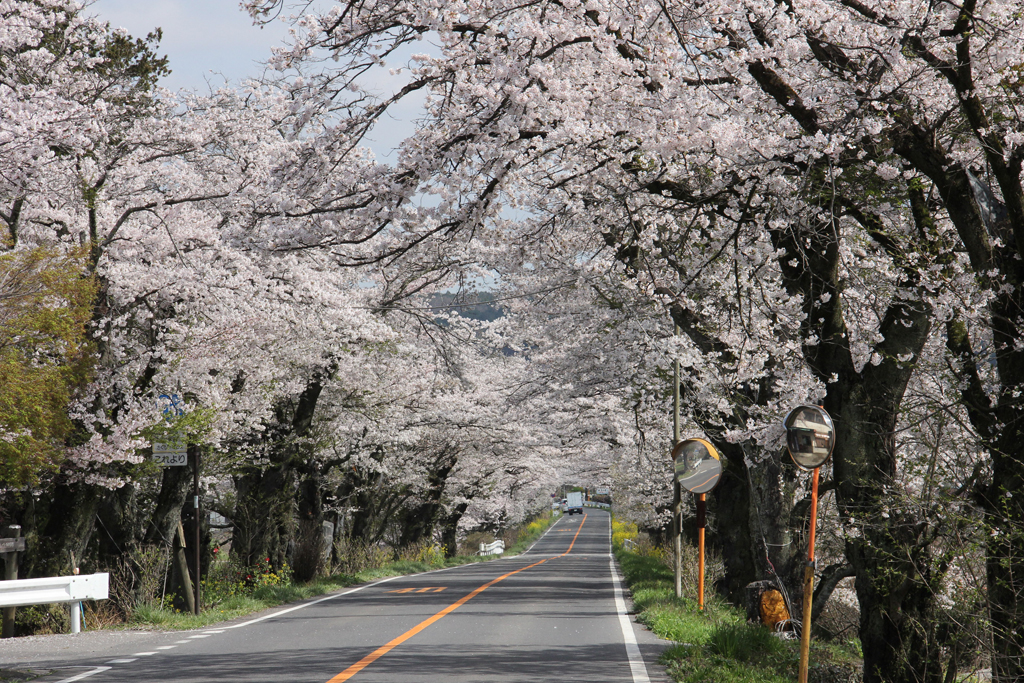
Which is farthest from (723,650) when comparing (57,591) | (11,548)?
(11,548)

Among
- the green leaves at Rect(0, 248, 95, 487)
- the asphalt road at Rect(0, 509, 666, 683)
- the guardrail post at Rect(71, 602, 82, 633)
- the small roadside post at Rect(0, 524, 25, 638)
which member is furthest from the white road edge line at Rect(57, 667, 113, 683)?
the small roadside post at Rect(0, 524, 25, 638)

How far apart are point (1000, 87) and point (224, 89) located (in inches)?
573

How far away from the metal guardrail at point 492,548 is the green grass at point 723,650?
39338 mm

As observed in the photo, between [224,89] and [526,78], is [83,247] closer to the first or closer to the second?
[224,89]

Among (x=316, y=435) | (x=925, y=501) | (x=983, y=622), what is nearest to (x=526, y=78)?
(x=925, y=501)

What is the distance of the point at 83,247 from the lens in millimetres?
14344

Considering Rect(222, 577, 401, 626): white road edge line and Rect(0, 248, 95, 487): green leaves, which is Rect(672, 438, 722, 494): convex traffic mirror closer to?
Rect(222, 577, 401, 626): white road edge line

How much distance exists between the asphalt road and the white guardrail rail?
21.4 inches

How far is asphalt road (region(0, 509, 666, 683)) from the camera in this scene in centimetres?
978

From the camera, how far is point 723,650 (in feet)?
36.3

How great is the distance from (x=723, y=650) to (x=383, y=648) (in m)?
4.18

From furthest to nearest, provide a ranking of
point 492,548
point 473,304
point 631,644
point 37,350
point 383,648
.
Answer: point 492,548 → point 473,304 → point 37,350 → point 631,644 → point 383,648

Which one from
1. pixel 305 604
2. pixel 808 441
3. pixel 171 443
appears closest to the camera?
pixel 808 441

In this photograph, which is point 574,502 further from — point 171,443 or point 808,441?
point 808,441
